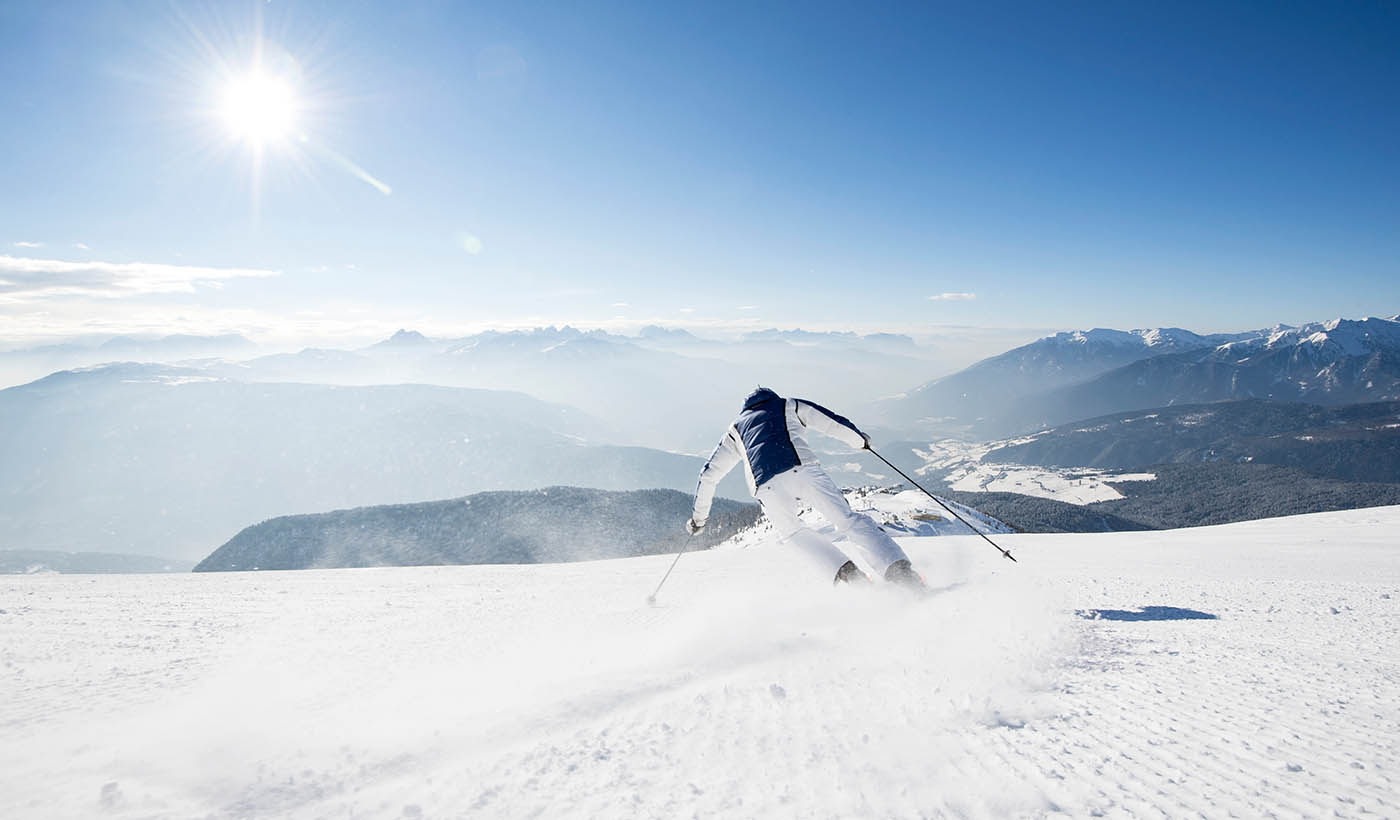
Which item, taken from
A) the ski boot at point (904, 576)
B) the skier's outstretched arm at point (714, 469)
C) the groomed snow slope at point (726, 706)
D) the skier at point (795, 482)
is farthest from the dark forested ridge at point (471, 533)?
the ski boot at point (904, 576)

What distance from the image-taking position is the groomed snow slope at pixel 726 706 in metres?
2.73

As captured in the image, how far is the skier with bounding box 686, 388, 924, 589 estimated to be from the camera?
642cm

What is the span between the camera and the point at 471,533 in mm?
111062

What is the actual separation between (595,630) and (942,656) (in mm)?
3700

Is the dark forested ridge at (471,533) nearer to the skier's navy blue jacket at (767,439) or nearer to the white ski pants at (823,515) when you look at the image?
the skier's navy blue jacket at (767,439)

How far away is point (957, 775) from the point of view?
2.80 metres

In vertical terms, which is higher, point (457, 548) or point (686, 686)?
point (686, 686)

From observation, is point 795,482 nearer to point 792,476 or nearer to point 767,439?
point 792,476

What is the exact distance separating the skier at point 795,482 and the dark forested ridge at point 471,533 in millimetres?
95482

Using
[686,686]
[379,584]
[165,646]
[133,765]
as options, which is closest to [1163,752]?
[686,686]

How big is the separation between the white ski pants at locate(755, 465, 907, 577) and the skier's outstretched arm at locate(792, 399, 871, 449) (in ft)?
3.25

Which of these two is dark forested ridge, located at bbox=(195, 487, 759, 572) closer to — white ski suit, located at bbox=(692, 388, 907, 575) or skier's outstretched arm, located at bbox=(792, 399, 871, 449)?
skier's outstretched arm, located at bbox=(792, 399, 871, 449)

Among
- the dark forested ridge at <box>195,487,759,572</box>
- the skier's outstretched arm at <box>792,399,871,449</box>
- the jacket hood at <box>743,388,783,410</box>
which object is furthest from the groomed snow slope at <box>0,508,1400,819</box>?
the dark forested ridge at <box>195,487,759,572</box>

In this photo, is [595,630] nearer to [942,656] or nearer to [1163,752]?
[942,656]
